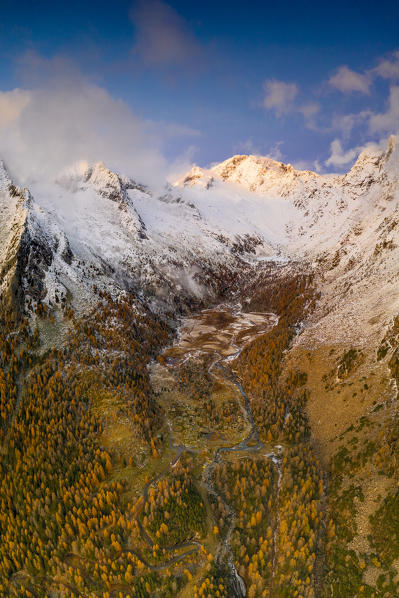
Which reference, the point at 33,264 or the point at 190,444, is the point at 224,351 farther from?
the point at 33,264

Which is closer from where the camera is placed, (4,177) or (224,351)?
(224,351)

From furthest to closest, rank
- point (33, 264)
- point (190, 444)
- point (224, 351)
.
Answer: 1. point (33, 264)
2. point (224, 351)
3. point (190, 444)

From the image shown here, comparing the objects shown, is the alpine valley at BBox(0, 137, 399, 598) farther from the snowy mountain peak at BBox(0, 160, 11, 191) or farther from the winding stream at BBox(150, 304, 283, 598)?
the snowy mountain peak at BBox(0, 160, 11, 191)

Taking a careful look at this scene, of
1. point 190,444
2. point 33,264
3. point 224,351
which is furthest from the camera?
point 33,264

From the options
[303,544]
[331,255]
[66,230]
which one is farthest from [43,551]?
[331,255]

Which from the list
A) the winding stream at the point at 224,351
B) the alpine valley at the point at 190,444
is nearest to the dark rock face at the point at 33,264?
the alpine valley at the point at 190,444

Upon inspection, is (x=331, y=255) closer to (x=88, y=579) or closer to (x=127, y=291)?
(x=127, y=291)

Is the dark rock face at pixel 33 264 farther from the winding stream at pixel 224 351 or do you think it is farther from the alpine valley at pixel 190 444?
the winding stream at pixel 224 351

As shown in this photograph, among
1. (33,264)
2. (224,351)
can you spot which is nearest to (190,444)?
(224,351)
